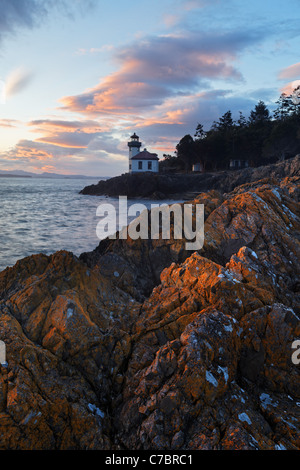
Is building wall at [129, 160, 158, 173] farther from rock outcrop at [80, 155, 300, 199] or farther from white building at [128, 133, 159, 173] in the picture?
rock outcrop at [80, 155, 300, 199]

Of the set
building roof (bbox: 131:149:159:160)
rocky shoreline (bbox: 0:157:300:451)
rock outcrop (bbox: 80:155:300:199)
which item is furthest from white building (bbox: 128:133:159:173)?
rocky shoreline (bbox: 0:157:300:451)

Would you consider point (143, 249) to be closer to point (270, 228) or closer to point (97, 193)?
point (270, 228)

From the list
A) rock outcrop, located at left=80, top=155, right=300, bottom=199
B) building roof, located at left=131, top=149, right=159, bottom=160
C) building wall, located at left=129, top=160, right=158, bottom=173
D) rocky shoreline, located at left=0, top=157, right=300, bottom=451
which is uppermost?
building roof, located at left=131, top=149, right=159, bottom=160

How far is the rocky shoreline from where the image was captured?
12.7 feet

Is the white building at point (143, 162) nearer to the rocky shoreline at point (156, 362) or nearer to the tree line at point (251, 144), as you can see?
the tree line at point (251, 144)

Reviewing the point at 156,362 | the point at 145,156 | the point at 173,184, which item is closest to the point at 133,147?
the point at 145,156

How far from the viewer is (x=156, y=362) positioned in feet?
14.7

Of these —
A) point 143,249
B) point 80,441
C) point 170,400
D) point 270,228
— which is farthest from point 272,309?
point 143,249

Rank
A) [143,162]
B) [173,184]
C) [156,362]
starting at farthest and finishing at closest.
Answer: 1. [143,162]
2. [173,184]
3. [156,362]

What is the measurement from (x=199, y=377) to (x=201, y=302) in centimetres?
181

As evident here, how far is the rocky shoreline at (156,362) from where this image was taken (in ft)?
12.7

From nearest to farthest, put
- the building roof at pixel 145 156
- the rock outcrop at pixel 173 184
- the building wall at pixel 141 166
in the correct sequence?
the rock outcrop at pixel 173 184 → the building roof at pixel 145 156 → the building wall at pixel 141 166

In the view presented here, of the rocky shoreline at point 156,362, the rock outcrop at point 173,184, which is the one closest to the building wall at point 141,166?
the rock outcrop at point 173,184

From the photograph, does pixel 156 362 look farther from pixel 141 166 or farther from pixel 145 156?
pixel 145 156
